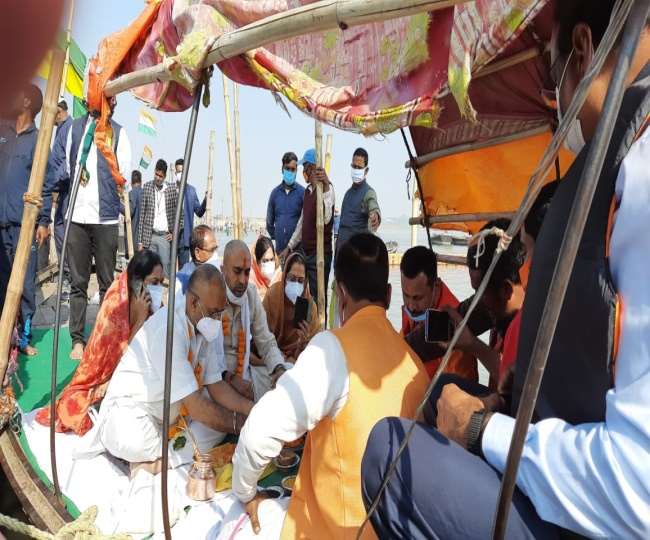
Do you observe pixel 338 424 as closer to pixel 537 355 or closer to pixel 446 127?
pixel 537 355

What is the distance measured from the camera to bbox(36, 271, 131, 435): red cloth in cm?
288

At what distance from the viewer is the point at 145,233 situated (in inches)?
255

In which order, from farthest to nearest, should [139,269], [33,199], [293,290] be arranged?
1. [293,290]
2. [139,269]
3. [33,199]

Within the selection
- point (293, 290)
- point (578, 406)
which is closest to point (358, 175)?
point (293, 290)

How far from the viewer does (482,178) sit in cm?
295

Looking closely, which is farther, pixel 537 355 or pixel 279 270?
pixel 279 270

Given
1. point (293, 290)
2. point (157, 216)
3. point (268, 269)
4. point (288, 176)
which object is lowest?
point (293, 290)

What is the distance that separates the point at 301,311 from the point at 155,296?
1142mm

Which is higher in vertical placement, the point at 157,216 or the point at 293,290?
the point at 157,216

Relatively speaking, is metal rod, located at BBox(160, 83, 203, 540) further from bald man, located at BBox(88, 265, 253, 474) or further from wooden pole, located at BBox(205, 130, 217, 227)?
wooden pole, located at BBox(205, 130, 217, 227)

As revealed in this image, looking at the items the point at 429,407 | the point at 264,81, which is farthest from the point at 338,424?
the point at 264,81

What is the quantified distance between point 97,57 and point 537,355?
235 centimetres

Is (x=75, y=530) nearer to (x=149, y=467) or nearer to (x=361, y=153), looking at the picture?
(x=149, y=467)

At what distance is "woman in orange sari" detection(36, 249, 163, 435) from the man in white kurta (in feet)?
1.46
